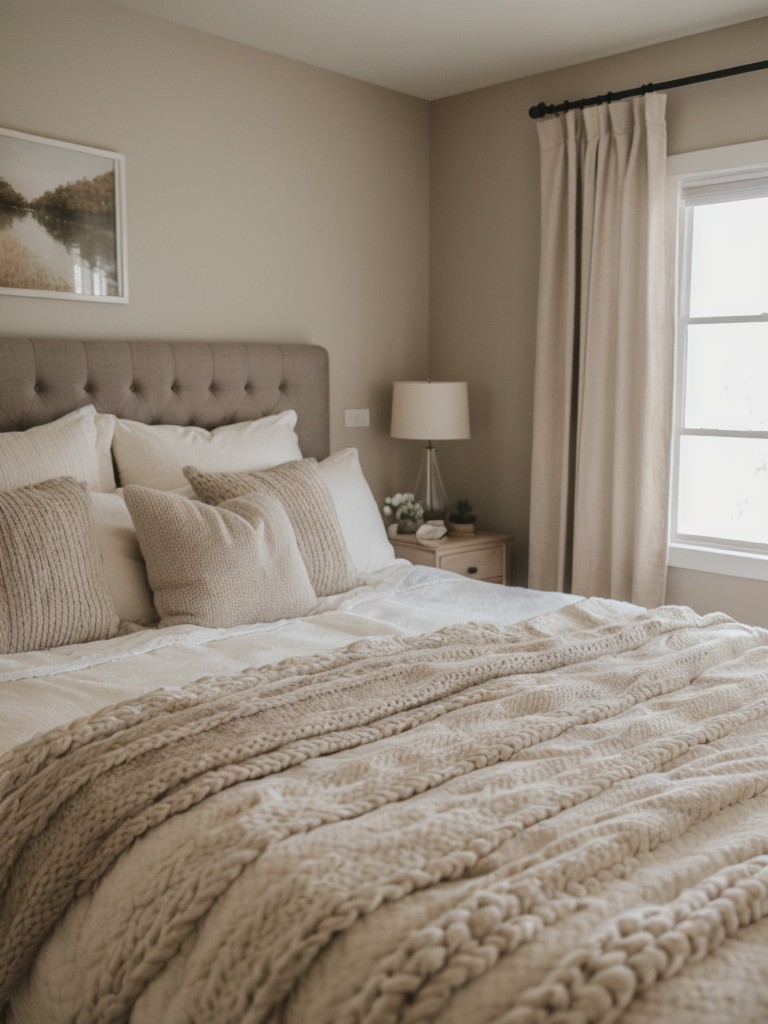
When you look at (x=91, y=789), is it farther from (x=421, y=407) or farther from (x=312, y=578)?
(x=421, y=407)

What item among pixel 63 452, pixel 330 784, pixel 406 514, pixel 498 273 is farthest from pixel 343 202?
pixel 330 784

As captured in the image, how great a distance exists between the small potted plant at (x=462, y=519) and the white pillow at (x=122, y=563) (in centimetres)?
179

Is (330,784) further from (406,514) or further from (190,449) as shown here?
(406,514)

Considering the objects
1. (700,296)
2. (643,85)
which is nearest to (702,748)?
(700,296)

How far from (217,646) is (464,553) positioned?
1.73 metres

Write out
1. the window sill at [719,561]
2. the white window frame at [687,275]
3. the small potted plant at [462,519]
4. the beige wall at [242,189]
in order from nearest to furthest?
the beige wall at [242,189]
the white window frame at [687,275]
the window sill at [719,561]
the small potted plant at [462,519]

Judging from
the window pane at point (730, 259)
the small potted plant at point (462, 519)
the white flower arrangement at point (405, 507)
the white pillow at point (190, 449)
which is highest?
the window pane at point (730, 259)

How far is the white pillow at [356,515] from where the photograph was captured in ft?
10.4

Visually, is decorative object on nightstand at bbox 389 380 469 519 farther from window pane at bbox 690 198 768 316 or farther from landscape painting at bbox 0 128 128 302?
landscape painting at bbox 0 128 128 302

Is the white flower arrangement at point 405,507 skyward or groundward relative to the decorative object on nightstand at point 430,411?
groundward

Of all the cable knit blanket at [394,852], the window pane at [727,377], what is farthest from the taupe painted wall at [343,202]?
the cable knit blanket at [394,852]

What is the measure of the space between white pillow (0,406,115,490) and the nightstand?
136 cm

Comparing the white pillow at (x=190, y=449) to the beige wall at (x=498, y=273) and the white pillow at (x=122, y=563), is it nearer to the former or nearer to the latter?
the white pillow at (x=122, y=563)

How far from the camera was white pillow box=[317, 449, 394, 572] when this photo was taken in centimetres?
316
